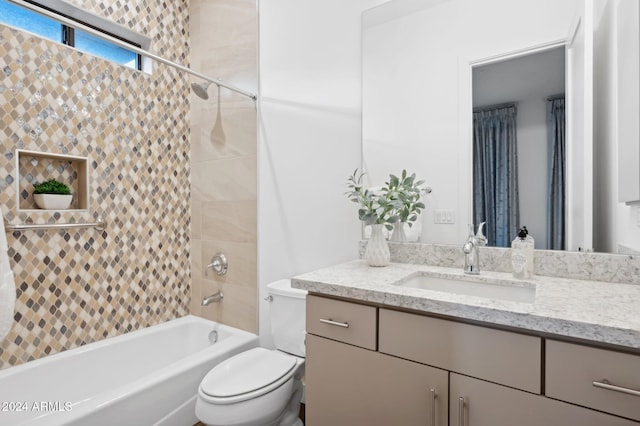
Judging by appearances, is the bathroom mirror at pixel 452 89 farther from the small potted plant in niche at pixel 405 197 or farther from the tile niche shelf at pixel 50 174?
the tile niche shelf at pixel 50 174

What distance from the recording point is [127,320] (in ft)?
7.27

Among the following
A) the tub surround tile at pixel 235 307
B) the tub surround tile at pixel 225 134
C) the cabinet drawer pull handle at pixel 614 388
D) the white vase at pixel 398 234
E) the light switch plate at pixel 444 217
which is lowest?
the tub surround tile at pixel 235 307

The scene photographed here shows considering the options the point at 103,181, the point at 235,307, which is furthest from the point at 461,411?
the point at 103,181

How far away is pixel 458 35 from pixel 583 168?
0.77 metres

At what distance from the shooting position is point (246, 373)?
159 centimetres

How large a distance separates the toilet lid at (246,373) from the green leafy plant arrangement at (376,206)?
0.83m

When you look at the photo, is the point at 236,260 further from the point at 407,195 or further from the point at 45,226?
the point at 407,195

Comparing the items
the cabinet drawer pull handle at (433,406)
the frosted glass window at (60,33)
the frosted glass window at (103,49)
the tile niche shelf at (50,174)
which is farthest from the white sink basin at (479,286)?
the frosted glass window at (103,49)

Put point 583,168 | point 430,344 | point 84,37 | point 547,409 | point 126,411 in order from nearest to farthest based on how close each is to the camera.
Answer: point 547,409 < point 430,344 < point 583,168 < point 126,411 < point 84,37

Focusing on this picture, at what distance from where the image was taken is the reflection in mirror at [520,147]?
1292 mm

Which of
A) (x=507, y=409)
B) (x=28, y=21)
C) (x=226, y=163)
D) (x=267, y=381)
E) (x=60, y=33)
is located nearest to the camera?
(x=507, y=409)

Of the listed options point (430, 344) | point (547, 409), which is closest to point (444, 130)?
point (430, 344)

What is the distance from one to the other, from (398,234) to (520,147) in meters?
0.64

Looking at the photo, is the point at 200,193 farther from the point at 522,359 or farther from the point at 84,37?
the point at 522,359
